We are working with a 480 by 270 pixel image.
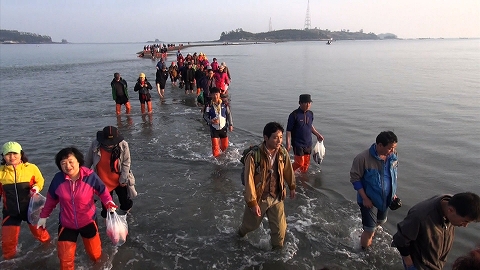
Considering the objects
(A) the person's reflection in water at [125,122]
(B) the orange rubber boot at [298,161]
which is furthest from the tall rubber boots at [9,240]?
(A) the person's reflection in water at [125,122]

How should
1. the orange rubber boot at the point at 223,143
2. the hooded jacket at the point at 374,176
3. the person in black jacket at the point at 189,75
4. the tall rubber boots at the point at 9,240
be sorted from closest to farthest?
the hooded jacket at the point at 374,176 → the tall rubber boots at the point at 9,240 → the orange rubber boot at the point at 223,143 → the person in black jacket at the point at 189,75

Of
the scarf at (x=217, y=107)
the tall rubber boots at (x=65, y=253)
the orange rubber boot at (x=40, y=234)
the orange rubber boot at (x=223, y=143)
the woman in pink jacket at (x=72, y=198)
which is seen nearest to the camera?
the woman in pink jacket at (x=72, y=198)

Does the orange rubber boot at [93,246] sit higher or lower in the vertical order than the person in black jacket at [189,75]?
lower

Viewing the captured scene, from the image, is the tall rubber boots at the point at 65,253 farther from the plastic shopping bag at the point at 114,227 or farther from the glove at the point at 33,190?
the glove at the point at 33,190

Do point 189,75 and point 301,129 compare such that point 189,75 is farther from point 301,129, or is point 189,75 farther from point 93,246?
point 93,246

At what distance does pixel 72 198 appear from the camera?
13.3 ft

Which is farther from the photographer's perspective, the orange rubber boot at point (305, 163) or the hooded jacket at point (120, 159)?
the orange rubber boot at point (305, 163)

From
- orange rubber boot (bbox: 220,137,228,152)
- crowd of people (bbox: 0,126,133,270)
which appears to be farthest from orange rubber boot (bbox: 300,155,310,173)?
crowd of people (bbox: 0,126,133,270)

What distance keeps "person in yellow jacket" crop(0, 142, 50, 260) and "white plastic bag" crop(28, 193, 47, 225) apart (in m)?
0.07

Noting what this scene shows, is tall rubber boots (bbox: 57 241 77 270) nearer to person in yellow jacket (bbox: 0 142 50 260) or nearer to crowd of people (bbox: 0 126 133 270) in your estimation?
crowd of people (bbox: 0 126 133 270)

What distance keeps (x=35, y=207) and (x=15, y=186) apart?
382 millimetres

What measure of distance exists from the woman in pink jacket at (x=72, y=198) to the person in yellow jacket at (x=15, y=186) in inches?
21.3

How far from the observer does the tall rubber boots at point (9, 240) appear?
473cm

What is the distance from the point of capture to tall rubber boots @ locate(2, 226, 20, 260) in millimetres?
4727
